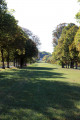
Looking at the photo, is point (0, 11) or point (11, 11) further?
point (11, 11)

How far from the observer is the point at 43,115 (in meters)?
4.83

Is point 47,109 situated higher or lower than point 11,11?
lower

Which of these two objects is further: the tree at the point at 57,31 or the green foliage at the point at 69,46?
the tree at the point at 57,31

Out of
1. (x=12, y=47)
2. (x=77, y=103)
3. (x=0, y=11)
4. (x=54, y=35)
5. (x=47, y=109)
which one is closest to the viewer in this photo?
(x=47, y=109)

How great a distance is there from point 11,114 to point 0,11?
63.6 feet

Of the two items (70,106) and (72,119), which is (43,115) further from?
(70,106)

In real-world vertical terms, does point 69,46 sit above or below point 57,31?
below

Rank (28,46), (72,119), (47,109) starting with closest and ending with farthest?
(72,119)
(47,109)
(28,46)

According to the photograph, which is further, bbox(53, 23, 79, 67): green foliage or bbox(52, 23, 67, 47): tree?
bbox(52, 23, 67, 47): tree

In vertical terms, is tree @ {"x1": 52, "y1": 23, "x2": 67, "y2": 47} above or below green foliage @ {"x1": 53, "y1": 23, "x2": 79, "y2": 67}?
above

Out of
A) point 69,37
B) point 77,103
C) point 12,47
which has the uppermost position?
point 69,37

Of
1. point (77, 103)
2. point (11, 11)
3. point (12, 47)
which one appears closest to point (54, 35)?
point (12, 47)

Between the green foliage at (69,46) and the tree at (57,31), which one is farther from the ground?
the tree at (57,31)

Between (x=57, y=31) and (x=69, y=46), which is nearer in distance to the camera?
(x=69, y=46)
